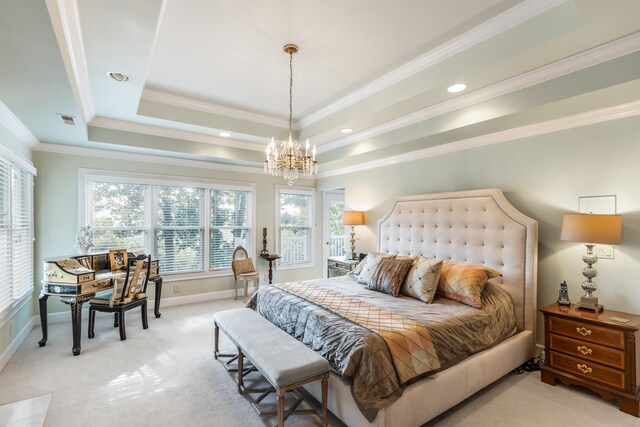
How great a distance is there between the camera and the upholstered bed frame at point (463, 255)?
2033 mm

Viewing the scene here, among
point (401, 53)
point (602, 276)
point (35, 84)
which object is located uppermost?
point (401, 53)

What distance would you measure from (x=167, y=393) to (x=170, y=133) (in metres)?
3.42

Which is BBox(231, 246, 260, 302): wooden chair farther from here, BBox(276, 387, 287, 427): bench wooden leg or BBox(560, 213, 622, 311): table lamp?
BBox(560, 213, 622, 311): table lamp

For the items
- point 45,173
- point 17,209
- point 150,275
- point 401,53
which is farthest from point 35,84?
point 401,53

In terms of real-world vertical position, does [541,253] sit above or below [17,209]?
below

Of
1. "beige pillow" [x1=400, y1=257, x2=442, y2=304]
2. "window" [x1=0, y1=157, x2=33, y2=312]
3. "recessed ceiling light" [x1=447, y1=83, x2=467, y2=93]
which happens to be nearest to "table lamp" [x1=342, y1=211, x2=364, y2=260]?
"beige pillow" [x1=400, y1=257, x2=442, y2=304]

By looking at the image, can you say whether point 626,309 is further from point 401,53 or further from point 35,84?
point 35,84

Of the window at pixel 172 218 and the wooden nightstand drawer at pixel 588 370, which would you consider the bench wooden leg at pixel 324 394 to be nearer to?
the wooden nightstand drawer at pixel 588 370

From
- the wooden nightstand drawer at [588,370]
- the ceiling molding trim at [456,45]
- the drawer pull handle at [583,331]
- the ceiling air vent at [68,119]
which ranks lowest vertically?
the wooden nightstand drawer at [588,370]

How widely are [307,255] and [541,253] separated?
4271 mm

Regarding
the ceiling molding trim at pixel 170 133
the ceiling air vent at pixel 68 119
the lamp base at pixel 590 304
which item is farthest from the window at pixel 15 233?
the lamp base at pixel 590 304

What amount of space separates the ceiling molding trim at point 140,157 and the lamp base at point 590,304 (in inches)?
192

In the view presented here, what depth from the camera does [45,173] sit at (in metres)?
4.06

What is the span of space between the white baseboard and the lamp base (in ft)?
17.5
